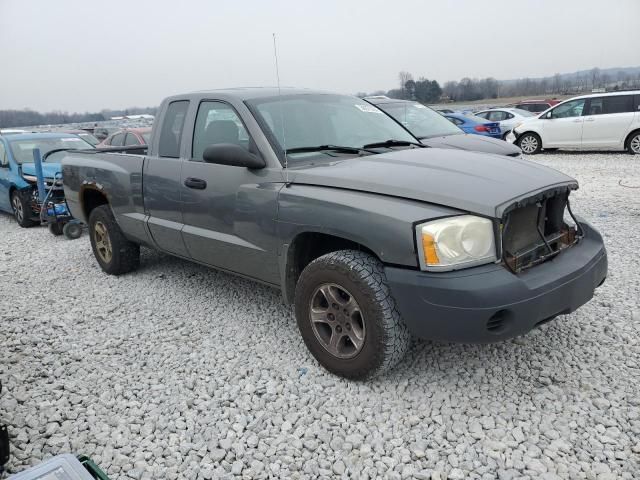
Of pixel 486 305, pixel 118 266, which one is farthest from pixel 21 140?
pixel 486 305

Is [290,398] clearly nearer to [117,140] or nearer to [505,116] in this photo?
[117,140]

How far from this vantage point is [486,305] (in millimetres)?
2623

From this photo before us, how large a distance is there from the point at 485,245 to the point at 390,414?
1.10 meters

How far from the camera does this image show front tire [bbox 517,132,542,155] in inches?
611

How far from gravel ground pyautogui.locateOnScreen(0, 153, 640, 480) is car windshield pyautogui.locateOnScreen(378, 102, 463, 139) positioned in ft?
12.4

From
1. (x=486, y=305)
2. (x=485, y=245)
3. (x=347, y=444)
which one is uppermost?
(x=485, y=245)

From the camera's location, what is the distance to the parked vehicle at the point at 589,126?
13.7 metres

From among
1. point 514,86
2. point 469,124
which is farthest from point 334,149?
point 514,86

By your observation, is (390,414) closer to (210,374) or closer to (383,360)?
(383,360)

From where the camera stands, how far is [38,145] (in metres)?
9.62

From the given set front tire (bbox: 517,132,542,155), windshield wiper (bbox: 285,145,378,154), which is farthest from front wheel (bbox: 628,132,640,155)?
windshield wiper (bbox: 285,145,378,154)

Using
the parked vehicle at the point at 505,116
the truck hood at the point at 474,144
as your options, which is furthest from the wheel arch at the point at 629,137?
the truck hood at the point at 474,144

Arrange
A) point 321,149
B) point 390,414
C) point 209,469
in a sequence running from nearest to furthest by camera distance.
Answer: point 209,469 < point 390,414 < point 321,149

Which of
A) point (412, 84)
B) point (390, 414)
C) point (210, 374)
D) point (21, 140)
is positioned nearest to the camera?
point (390, 414)
